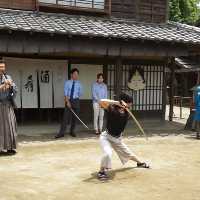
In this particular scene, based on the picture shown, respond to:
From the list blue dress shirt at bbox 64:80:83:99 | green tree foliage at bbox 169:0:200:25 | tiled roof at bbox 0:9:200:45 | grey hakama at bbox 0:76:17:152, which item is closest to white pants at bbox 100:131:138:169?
grey hakama at bbox 0:76:17:152

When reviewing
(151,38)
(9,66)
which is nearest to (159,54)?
(151,38)

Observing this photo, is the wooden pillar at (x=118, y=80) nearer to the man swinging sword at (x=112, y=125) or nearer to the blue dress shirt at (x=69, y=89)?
the blue dress shirt at (x=69, y=89)

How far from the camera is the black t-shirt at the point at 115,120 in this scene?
734 centimetres

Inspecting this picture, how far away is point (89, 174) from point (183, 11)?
1135 inches

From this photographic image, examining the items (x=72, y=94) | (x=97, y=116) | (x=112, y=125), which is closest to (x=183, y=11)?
(x=97, y=116)

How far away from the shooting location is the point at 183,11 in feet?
113

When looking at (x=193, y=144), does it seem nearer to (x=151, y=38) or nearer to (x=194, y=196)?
(x=151, y=38)

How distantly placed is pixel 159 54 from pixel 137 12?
2.57 meters

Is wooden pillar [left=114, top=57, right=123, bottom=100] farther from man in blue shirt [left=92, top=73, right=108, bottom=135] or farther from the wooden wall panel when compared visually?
the wooden wall panel

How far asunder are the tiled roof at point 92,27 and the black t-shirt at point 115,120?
4.41 m

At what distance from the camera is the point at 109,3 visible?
14484 mm

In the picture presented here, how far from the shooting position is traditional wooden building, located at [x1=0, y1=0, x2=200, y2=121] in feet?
38.3

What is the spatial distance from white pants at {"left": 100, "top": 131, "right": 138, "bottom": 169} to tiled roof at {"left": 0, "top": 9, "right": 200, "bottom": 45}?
448cm

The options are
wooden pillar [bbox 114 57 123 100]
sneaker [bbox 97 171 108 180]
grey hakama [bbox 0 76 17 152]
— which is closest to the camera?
sneaker [bbox 97 171 108 180]
